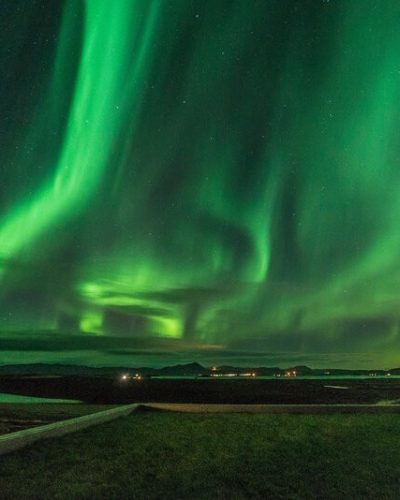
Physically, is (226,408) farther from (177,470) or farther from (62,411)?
(177,470)

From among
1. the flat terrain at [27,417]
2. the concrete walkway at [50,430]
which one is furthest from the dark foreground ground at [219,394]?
the concrete walkway at [50,430]

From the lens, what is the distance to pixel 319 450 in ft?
35.6

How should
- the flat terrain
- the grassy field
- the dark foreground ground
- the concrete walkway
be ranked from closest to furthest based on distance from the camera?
the grassy field → the concrete walkway → the flat terrain → the dark foreground ground

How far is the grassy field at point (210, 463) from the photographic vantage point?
712cm

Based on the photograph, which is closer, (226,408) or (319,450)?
(319,450)

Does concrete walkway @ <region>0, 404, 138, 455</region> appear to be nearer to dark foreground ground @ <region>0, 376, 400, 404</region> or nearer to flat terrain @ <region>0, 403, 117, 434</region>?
flat terrain @ <region>0, 403, 117, 434</region>

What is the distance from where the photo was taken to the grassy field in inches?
280

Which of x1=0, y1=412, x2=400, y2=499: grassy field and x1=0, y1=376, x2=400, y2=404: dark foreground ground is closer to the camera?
x1=0, y1=412, x2=400, y2=499: grassy field

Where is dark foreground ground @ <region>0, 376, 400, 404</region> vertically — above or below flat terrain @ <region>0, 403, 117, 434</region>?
above

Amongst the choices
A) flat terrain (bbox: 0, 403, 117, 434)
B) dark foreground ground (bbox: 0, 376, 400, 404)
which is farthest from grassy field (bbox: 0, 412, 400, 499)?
dark foreground ground (bbox: 0, 376, 400, 404)

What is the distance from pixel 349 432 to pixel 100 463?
710cm

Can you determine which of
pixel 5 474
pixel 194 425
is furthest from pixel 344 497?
pixel 194 425

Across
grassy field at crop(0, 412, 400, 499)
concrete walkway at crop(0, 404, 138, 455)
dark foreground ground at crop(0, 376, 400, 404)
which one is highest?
dark foreground ground at crop(0, 376, 400, 404)

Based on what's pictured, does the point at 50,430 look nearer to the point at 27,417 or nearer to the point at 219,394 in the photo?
the point at 27,417
